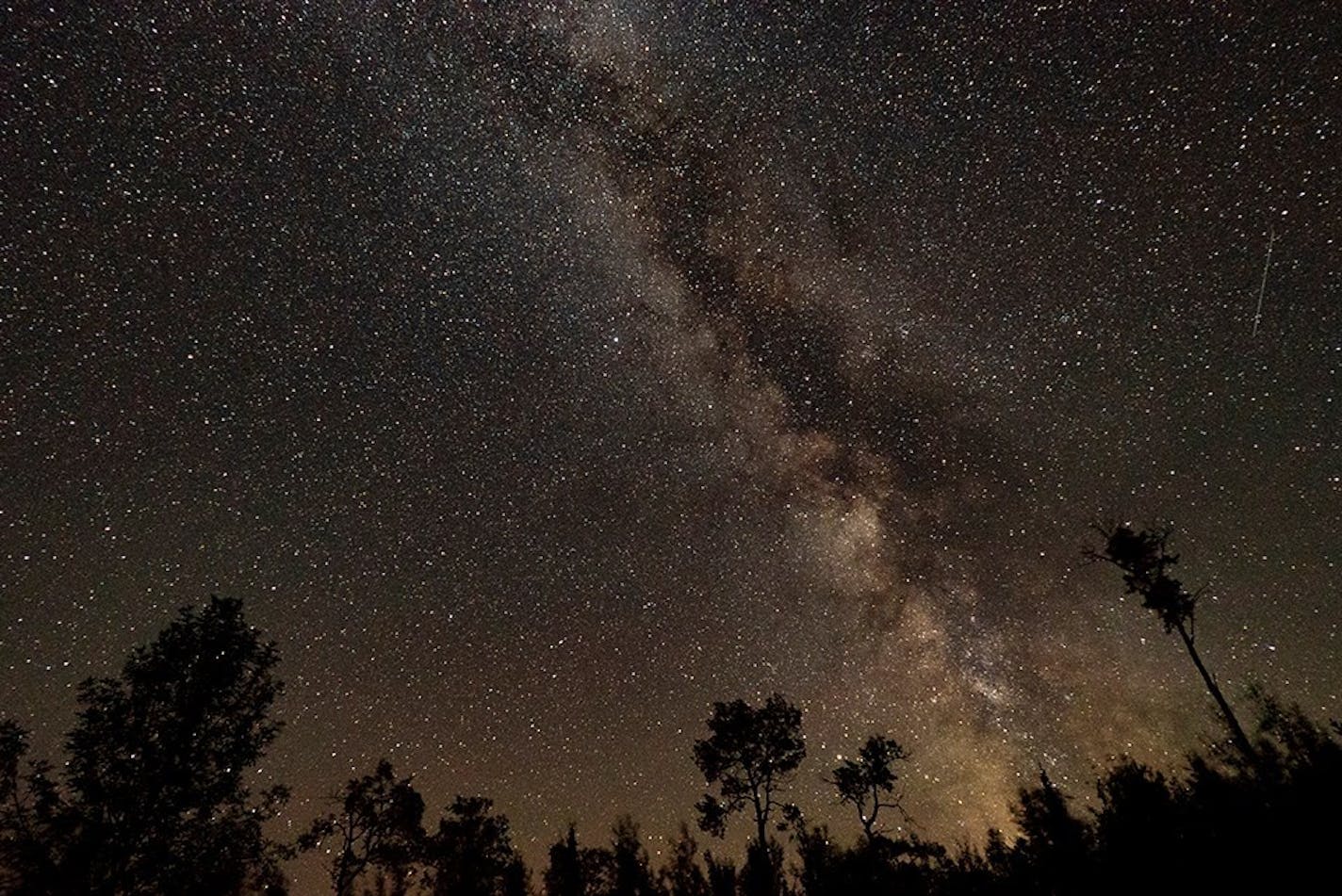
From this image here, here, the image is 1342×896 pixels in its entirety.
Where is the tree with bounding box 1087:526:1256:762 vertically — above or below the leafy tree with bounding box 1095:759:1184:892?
above

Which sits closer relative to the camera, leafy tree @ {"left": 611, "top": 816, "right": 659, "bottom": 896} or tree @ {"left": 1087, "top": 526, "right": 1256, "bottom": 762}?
tree @ {"left": 1087, "top": 526, "right": 1256, "bottom": 762}

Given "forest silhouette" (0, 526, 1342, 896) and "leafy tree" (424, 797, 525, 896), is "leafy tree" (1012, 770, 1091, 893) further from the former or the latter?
"leafy tree" (424, 797, 525, 896)

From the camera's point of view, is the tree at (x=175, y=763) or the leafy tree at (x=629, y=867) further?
the leafy tree at (x=629, y=867)

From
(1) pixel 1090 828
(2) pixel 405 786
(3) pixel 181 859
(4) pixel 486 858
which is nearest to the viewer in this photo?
(3) pixel 181 859

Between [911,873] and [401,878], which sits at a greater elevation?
[401,878]

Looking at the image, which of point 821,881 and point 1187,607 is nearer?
point 1187,607

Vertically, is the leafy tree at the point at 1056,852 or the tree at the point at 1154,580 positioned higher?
the tree at the point at 1154,580

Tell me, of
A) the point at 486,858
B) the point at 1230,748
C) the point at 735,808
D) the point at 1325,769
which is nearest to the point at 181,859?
the point at 735,808

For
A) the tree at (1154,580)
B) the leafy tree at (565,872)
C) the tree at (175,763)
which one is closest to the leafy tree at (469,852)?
the leafy tree at (565,872)

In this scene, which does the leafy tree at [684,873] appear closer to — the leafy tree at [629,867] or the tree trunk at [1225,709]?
the leafy tree at [629,867]

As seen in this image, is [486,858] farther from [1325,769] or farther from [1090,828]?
[1325,769]

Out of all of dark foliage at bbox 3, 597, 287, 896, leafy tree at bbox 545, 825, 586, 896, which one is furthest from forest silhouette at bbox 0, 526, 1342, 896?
leafy tree at bbox 545, 825, 586, 896

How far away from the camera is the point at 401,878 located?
4409 cm

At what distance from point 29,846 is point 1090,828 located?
119 ft
